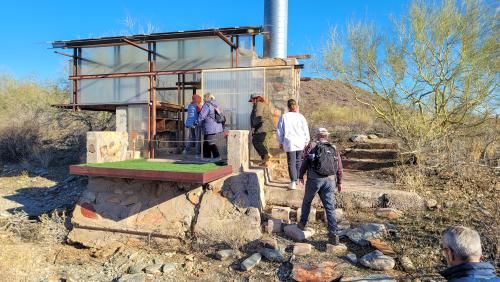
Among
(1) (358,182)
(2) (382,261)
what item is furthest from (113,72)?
(2) (382,261)

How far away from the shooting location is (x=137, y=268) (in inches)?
223

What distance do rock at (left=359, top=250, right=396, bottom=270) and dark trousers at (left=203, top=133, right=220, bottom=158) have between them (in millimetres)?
4592

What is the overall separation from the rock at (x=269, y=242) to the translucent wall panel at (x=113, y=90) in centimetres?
656

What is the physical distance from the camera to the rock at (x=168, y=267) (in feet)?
18.0

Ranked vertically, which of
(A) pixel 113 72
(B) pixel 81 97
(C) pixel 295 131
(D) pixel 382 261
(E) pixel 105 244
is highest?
(A) pixel 113 72

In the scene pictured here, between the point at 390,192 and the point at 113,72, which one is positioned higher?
the point at 113,72

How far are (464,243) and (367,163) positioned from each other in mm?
7726

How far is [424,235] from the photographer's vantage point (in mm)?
5660

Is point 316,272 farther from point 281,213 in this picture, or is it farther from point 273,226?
point 281,213

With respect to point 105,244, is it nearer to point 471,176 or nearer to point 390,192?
point 390,192

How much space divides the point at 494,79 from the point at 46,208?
39.7ft

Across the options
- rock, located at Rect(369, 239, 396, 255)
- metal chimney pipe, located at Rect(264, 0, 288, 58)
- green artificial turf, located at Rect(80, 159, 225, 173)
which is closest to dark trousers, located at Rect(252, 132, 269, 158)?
green artificial turf, located at Rect(80, 159, 225, 173)

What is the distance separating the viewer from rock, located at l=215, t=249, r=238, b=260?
5.56 meters

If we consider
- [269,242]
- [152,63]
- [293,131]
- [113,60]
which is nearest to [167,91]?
[152,63]
